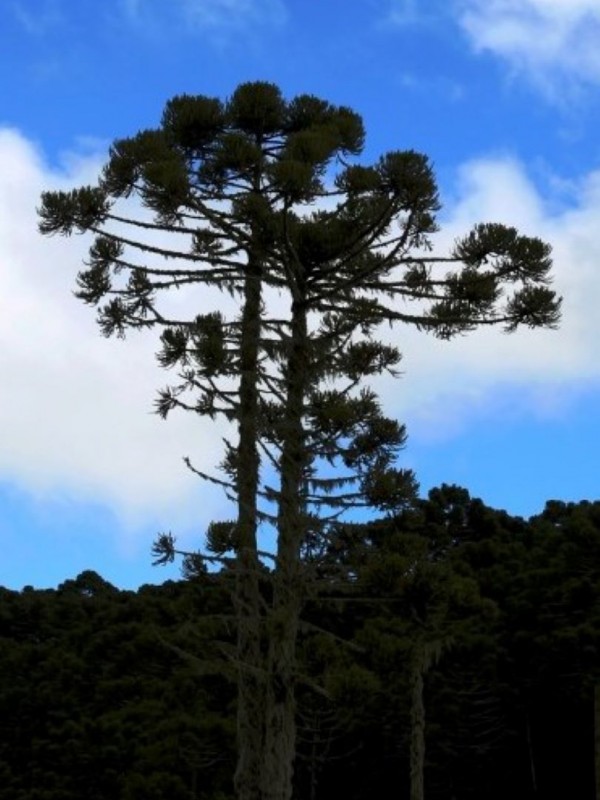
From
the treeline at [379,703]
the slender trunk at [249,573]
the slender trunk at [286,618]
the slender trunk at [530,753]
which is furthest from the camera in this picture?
the slender trunk at [530,753]

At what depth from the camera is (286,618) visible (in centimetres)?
1233

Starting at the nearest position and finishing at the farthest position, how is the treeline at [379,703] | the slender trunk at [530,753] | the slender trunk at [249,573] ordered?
1. the slender trunk at [249,573]
2. the treeline at [379,703]
3. the slender trunk at [530,753]

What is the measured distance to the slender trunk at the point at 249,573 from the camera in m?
12.6

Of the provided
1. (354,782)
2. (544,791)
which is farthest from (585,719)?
(354,782)

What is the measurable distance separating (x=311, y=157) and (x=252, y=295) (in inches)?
95.0

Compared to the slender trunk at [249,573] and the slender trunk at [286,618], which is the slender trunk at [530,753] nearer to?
the slender trunk at [249,573]

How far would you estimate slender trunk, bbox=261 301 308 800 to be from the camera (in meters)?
12.1

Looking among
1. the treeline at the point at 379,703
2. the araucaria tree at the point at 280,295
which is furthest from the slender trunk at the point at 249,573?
the treeline at the point at 379,703

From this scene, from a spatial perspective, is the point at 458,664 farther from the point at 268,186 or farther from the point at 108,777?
the point at 268,186

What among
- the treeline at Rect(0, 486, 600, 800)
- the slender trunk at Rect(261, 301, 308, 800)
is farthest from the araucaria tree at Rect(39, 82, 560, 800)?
the treeline at Rect(0, 486, 600, 800)

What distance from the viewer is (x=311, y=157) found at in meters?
12.2

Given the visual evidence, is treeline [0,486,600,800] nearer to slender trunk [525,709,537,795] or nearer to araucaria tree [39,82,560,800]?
slender trunk [525,709,537,795]

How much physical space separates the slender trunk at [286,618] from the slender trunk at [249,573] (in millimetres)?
249

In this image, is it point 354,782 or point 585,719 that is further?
point 354,782
